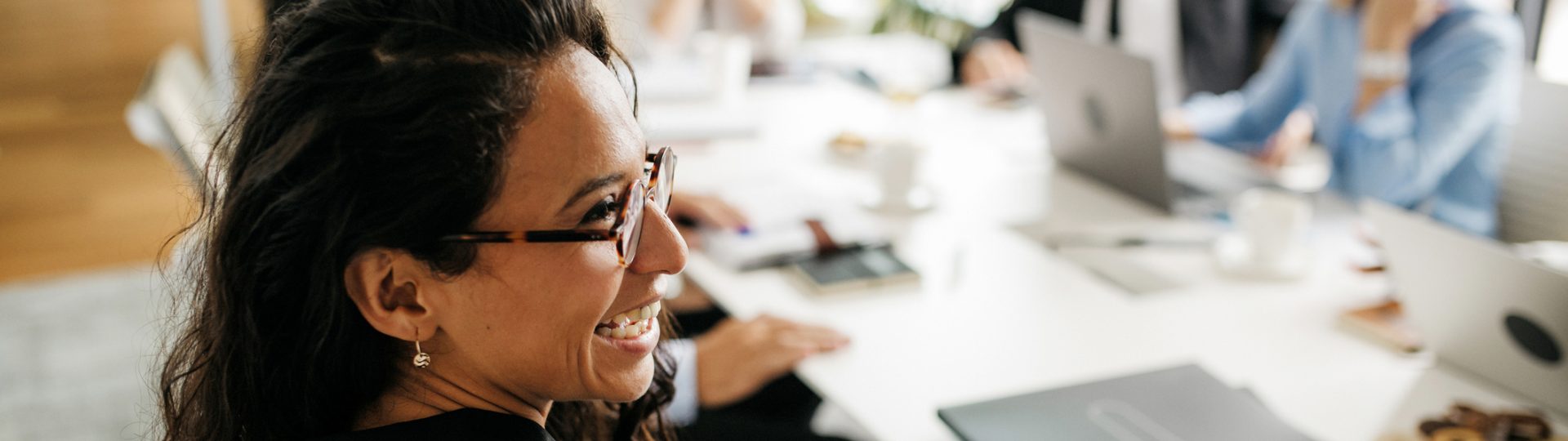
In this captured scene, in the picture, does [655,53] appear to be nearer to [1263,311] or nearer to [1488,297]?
[1263,311]

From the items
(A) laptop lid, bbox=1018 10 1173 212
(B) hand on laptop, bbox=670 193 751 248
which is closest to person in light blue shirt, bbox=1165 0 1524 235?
(A) laptop lid, bbox=1018 10 1173 212

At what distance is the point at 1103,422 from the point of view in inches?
49.4

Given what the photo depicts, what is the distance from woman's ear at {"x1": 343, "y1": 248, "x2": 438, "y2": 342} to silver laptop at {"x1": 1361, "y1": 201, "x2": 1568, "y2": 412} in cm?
109

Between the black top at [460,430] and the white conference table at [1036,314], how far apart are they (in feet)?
1.59

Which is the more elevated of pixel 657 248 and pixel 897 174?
pixel 657 248

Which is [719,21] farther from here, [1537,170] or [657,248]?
[657,248]

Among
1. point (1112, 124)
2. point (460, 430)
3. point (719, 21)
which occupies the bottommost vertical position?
point (719, 21)

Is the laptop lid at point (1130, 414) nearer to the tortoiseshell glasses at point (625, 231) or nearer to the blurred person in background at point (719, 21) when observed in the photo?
the tortoiseshell glasses at point (625, 231)

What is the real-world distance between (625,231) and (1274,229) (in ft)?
3.90

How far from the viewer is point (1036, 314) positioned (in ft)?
5.28

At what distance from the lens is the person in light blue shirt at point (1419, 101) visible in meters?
2.28

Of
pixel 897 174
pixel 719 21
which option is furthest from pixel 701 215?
pixel 719 21

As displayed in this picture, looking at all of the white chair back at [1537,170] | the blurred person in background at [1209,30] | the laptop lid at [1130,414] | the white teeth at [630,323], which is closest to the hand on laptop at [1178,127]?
the white chair back at [1537,170]

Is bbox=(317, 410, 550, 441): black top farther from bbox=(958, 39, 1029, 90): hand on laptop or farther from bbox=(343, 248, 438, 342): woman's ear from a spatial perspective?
bbox=(958, 39, 1029, 90): hand on laptop
